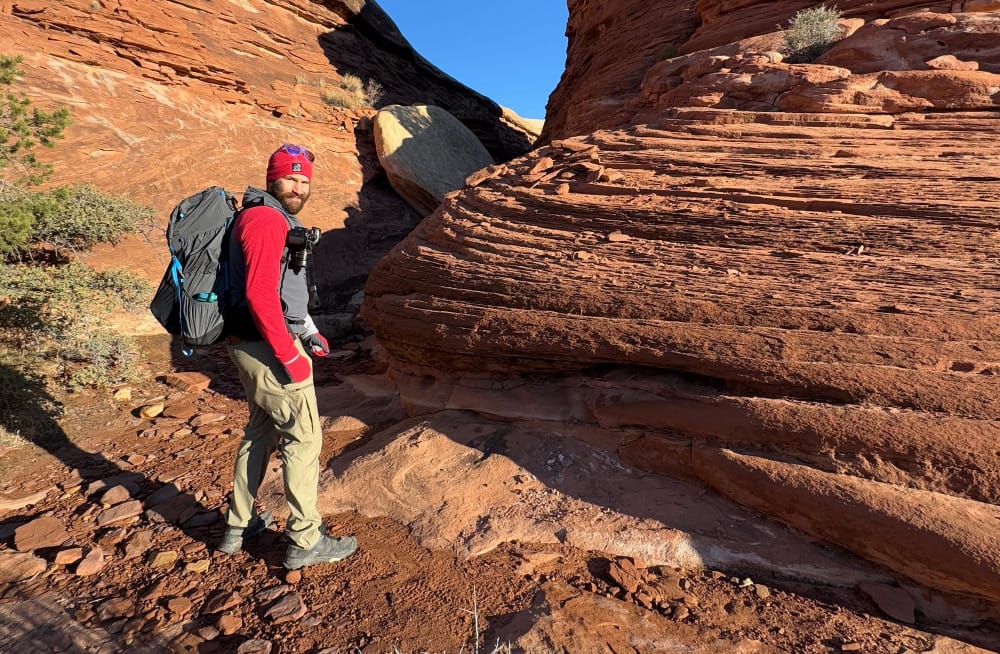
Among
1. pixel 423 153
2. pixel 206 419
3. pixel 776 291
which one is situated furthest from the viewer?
pixel 423 153

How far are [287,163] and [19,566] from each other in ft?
8.40

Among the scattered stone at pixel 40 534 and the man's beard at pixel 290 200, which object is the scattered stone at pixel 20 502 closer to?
the scattered stone at pixel 40 534

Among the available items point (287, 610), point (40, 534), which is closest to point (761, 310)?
point (287, 610)

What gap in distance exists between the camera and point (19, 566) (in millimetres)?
2846

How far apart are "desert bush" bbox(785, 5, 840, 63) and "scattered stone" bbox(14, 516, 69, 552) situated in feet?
23.3

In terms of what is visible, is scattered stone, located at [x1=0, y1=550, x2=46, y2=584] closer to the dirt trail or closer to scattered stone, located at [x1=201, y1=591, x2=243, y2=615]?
the dirt trail

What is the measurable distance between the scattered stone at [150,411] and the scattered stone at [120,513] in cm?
171

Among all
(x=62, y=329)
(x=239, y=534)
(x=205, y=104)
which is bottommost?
(x=239, y=534)

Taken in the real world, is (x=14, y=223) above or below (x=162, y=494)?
above

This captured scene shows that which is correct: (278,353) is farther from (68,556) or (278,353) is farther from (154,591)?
(68,556)

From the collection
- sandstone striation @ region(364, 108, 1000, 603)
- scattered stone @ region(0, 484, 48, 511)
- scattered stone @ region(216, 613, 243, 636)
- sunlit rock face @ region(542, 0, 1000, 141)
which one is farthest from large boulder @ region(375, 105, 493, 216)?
scattered stone @ region(216, 613, 243, 636)

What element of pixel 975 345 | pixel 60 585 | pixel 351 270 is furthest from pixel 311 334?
pixel 351 270

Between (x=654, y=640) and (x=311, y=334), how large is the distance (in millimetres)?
2179

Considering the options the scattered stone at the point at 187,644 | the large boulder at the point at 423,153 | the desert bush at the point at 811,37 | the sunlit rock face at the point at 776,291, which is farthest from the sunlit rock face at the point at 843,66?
the scattered stone at the point at 187,644
